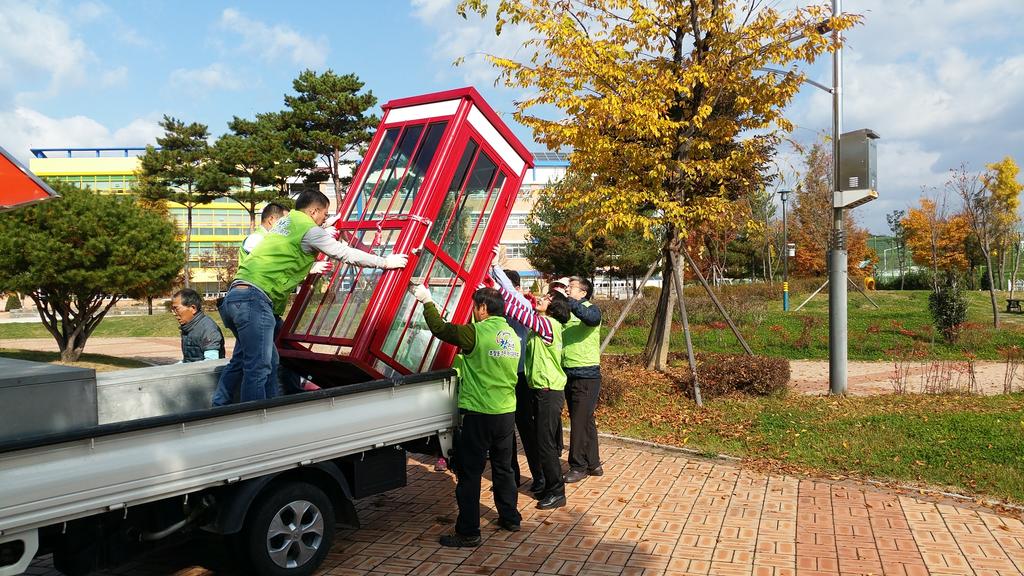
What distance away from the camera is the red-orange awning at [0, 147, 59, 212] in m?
5.01

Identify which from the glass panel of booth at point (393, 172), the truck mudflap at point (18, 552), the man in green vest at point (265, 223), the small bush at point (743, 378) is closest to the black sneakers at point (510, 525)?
the glass panel of booth at point (393, 172)

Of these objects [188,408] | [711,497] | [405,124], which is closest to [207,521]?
[188,408]

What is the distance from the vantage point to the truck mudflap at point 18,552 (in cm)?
332

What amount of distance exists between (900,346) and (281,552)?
14759 millimetres

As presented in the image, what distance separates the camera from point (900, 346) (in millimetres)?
15664

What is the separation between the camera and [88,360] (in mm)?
17828

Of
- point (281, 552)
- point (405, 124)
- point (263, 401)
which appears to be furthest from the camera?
point (405, 124)

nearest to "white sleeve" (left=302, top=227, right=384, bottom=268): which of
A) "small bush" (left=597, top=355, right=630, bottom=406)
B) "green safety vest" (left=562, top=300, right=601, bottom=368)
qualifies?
"green safety vest" (left=562, top=300, right=601, bottom=368)

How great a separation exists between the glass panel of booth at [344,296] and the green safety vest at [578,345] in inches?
73.7

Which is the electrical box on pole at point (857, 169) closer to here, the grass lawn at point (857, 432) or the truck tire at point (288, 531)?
the grass lawn at point (857, 432)

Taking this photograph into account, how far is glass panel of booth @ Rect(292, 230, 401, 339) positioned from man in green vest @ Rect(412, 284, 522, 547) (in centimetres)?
65

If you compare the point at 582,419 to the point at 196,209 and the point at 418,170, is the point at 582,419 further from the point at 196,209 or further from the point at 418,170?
the point at 196,209

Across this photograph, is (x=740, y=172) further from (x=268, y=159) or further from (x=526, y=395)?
(x=268, y=159)

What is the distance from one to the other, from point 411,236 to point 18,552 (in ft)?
10.1
